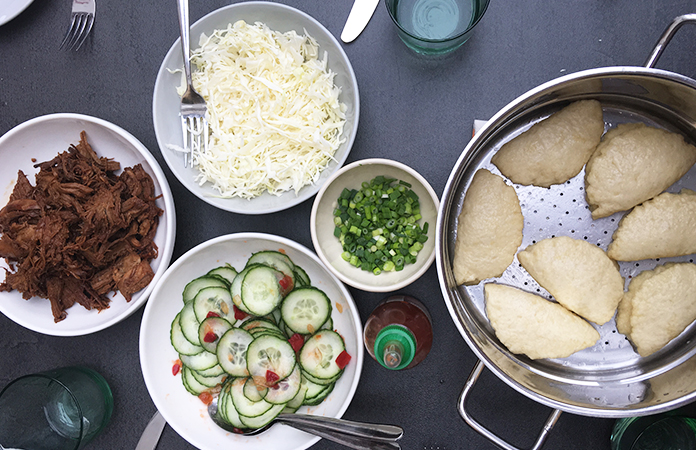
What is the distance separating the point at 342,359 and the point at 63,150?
1669mm

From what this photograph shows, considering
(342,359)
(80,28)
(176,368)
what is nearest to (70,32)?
(80,28)

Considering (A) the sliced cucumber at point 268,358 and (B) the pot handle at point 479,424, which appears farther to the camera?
(A) the sliced cucumber at point 268,358

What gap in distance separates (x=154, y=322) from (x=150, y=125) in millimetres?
972

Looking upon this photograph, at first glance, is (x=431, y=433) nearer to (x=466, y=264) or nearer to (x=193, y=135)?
(x=466, y=264)

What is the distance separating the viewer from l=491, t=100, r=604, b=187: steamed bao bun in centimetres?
190

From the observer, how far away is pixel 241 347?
204 centimetres

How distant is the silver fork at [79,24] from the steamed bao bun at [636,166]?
248cm

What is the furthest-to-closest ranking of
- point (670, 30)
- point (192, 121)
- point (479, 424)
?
point (192, 121) → point (479, 424) → point (670, 30)

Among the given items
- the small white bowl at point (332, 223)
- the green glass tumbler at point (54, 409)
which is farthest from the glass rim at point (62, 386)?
the small white bowl at point (332, 223)

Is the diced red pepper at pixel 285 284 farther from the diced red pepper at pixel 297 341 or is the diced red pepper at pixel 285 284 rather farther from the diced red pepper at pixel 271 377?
→ the diced red pepper at pixel 271 377

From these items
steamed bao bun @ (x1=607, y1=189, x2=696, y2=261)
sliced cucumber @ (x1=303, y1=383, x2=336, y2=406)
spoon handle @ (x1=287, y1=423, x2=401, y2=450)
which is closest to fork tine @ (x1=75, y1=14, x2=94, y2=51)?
sliced cucumber @ (x1=303, y1=383, x2=336, y2=406)

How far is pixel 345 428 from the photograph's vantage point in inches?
74.1

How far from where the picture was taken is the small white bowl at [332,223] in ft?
6.35

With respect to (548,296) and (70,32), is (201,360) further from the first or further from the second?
(70,32)
